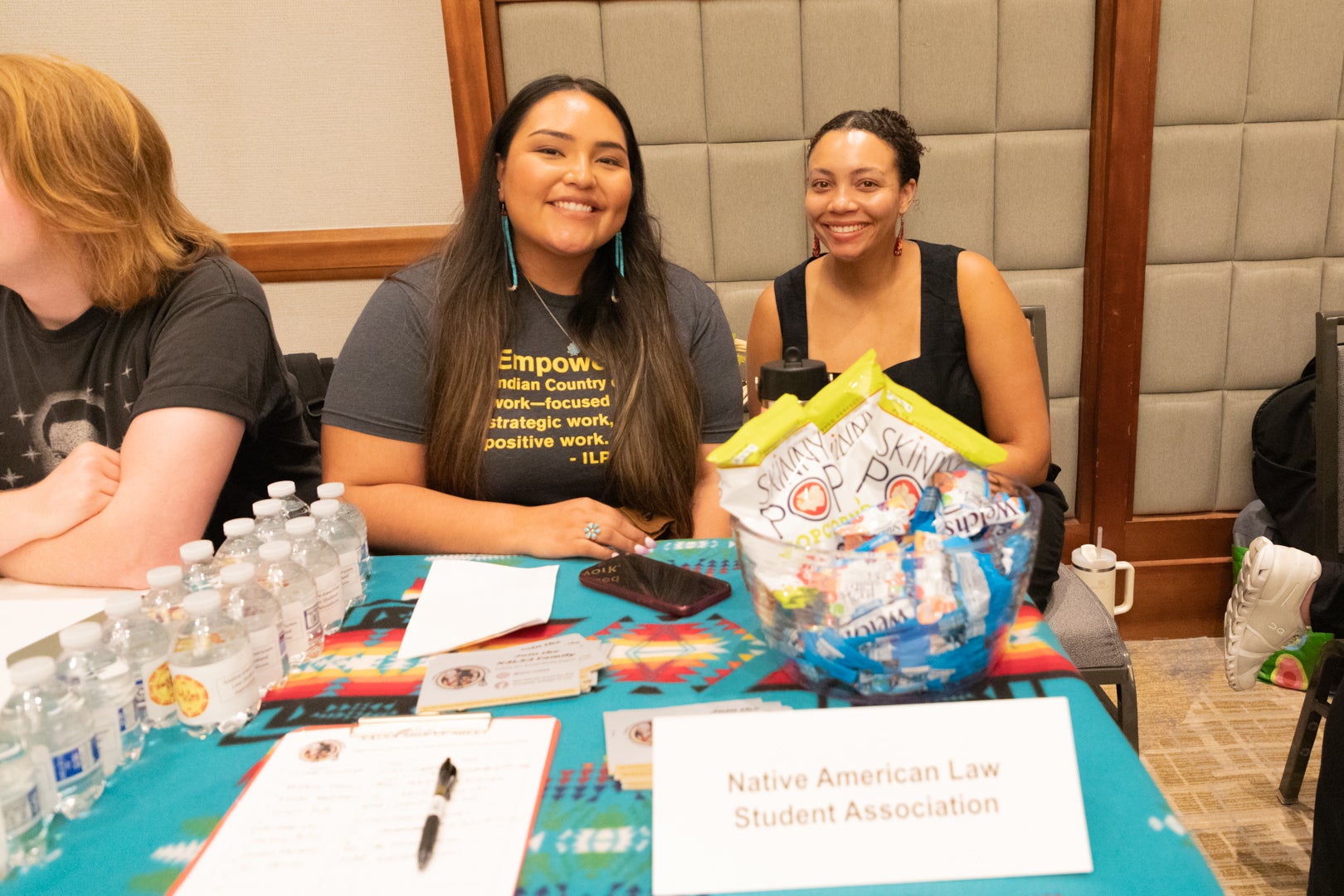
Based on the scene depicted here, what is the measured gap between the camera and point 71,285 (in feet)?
4.22

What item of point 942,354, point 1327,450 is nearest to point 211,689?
point 942,354

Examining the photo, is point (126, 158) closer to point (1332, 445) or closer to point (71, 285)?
point (71, 285)

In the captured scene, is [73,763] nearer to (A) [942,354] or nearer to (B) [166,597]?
(B) [166,597]

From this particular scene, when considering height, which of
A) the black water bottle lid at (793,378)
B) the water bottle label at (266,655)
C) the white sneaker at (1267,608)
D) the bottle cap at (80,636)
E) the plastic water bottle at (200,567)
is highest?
the black water bottle lid at (793,378)

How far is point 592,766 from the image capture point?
71 cm

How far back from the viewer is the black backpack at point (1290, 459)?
7.68 ft

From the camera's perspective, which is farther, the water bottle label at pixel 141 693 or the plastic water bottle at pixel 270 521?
the plastic water bottle at pixel 270 521

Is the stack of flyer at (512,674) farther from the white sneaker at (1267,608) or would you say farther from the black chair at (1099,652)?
the white sneaker at (1267,608)

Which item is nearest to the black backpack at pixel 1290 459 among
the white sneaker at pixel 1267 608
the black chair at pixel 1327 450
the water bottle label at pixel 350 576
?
the white sneaker at pixel 1267 608

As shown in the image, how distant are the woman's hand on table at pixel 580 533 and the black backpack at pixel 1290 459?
78.7 inches

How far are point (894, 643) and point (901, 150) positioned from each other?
1311 millimetres

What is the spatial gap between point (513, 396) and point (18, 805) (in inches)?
36.0

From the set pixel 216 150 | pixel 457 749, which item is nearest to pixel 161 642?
pixel 457 749

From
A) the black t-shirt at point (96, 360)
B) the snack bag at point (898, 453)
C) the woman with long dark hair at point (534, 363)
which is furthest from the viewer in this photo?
the woman with long dark hair at point (534, 363)
